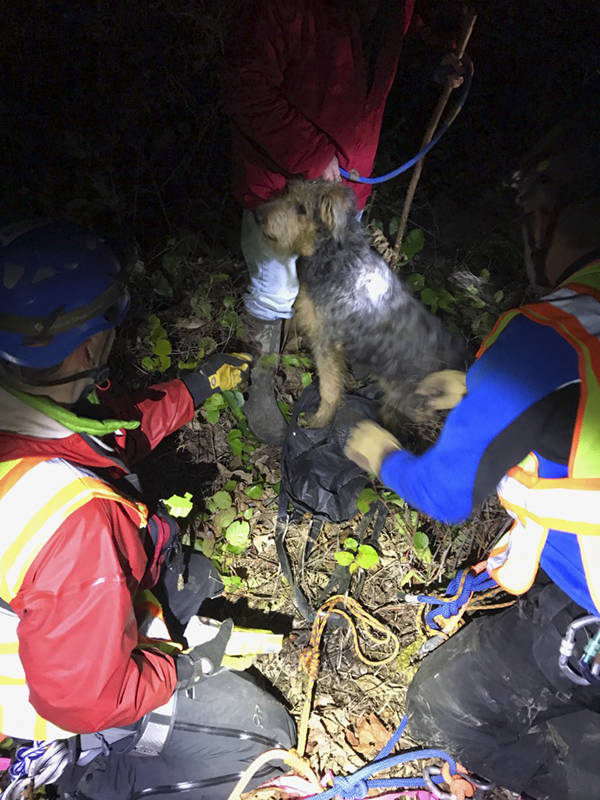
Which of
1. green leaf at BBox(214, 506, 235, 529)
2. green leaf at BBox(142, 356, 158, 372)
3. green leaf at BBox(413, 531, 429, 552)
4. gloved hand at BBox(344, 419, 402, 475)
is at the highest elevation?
gloved hand at BBox(344, 419, 402, 475)

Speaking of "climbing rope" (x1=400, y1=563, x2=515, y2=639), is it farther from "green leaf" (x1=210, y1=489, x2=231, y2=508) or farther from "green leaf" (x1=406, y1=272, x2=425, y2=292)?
"green leaf" (x1=406, y1=272, x2=425, y2=292)

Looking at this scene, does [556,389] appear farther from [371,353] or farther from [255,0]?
[255,0]

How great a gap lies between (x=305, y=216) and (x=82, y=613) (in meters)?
2.30

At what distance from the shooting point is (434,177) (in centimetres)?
529

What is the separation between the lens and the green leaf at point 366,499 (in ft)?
10.00

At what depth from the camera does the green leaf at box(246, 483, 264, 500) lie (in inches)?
124

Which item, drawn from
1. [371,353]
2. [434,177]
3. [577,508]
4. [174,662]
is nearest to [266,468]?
[371,353]

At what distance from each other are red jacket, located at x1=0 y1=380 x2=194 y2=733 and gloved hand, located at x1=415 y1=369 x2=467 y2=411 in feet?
5.75

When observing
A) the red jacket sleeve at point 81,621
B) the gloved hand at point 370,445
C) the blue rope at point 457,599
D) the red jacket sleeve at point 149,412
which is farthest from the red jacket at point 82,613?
the blue rope at point 457,599

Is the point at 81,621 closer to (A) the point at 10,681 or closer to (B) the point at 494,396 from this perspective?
(A) the point at 10,681

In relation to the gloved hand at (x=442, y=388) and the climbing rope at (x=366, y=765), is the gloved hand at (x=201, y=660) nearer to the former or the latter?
the climbing rope at (x=366, y=765)

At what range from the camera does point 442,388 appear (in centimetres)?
264

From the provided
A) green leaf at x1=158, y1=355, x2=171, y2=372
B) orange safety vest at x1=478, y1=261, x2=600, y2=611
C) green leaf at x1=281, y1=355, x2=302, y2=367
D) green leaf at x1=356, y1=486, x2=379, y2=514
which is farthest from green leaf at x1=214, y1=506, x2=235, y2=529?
orange safety vest at x1=478, y1=261, x2=600, y2=611

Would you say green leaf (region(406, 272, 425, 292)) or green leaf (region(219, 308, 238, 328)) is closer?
green leaf (region(219, 308, 238, 328))
